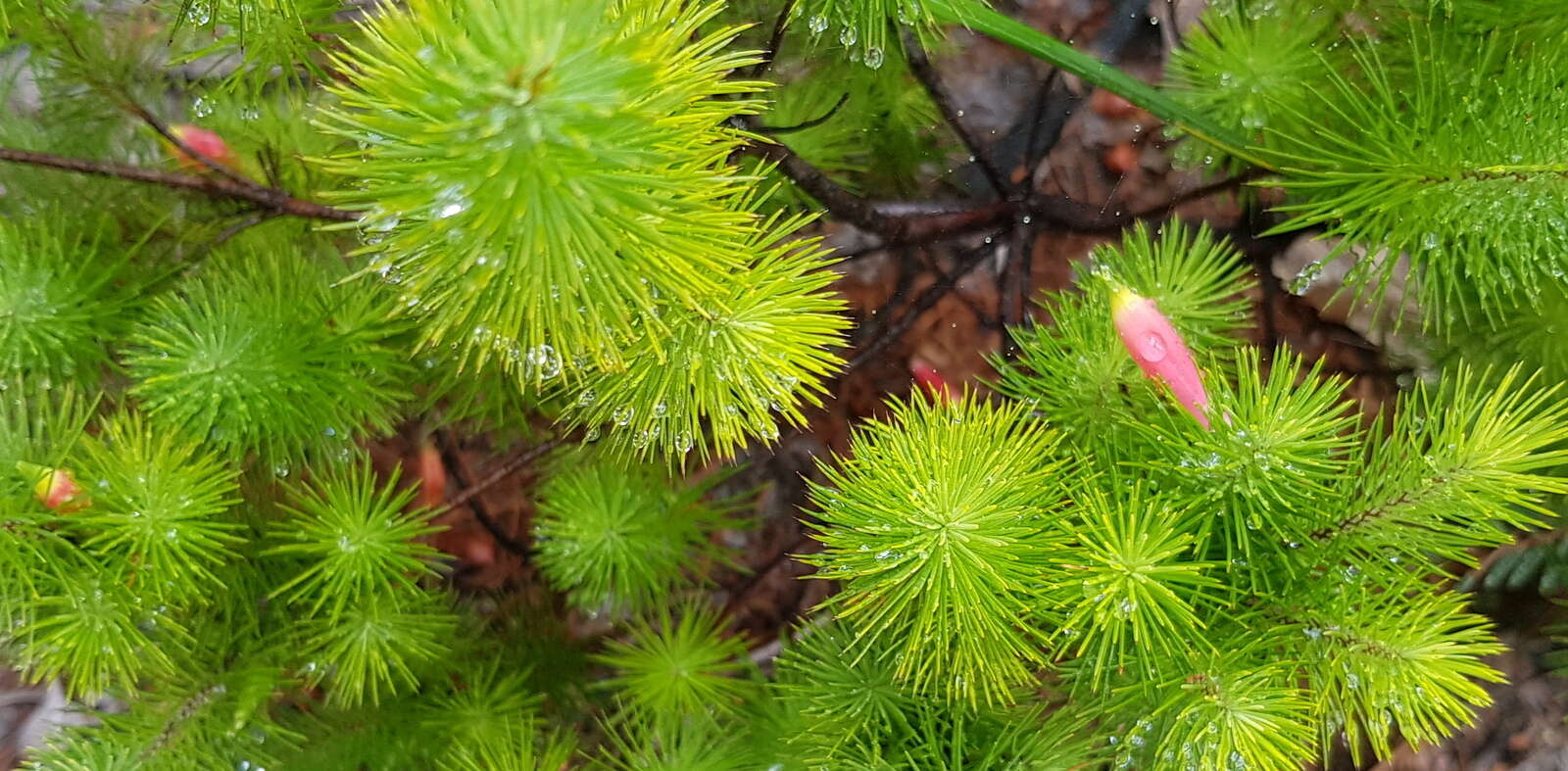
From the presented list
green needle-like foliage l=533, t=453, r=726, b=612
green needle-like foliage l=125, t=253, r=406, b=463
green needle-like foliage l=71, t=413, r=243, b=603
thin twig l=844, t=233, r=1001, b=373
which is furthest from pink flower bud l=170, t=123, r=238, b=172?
thin twig l=844, t=233, r=1001, b=373

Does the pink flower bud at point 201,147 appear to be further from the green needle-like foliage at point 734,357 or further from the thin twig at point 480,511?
the green needle-like foliage at point 734,357

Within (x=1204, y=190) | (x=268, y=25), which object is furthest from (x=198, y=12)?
Answer: (x=1204, y=190)

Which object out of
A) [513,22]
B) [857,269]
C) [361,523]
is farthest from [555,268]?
[857,269]

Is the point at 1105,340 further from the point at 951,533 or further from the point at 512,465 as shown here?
the point at 512,465

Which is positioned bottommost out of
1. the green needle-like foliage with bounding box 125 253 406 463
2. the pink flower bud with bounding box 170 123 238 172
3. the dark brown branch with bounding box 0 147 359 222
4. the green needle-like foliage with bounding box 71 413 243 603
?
the green needle-like foliage with bounding box 71 413 243 603

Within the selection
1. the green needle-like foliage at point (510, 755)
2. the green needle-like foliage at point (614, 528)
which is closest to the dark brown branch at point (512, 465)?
the green needle-like foliage at point (614, 528)

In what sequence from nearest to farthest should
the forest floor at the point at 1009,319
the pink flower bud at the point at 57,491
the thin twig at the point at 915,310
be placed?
the pink flower bud at the point at 57,491 < the thin twig at the point at 915,310 < the forest floor at the point at 1009,319

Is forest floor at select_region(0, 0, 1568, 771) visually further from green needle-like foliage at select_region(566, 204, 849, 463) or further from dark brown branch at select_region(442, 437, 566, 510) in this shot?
green needle-like foliage at select_region(566, 204, 849, 463)
